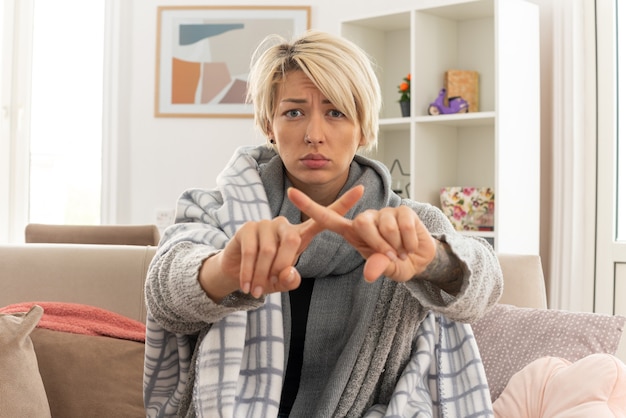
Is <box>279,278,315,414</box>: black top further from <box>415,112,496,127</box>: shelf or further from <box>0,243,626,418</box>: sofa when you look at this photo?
<box>415,112,496,127</box>: shelf

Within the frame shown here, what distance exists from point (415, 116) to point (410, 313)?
243 cm

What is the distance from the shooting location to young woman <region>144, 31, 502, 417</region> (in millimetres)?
1356

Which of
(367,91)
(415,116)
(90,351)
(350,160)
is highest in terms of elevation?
(415,116)

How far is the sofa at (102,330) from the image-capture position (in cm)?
187

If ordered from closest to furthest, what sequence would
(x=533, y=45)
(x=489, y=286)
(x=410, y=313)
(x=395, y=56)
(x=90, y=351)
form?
(x=489, y=286) < (x=410, y=313) < (x=90, y=351) < (x=533, y=45) < (x=395, y=56)

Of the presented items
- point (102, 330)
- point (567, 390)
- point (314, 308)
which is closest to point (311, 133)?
point (314, 308)

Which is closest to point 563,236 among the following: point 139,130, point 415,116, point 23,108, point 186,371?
point 415,116

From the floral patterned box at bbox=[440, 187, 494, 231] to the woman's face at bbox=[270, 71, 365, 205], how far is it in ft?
7.29

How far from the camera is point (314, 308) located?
1475 millimetres

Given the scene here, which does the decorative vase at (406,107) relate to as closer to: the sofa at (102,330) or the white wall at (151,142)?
the white wall at (151,142)

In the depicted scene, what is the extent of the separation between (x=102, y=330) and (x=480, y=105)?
7.66ft

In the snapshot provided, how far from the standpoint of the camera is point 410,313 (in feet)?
4.72

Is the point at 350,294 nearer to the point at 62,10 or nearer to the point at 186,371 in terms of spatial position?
the point at 186,371

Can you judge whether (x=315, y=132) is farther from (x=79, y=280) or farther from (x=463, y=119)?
(x=463, y=119)
